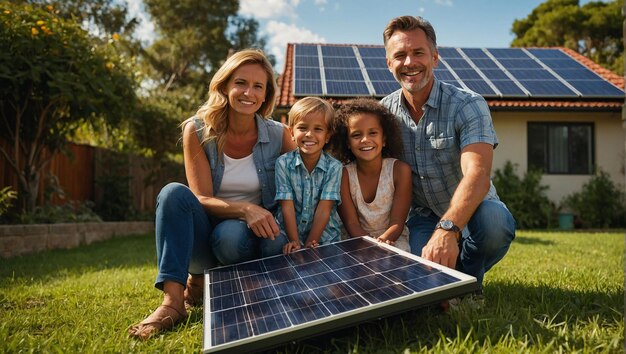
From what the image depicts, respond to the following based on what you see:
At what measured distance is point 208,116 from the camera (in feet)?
11.0

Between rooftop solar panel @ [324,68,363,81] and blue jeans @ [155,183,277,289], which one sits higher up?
rooftop solar panel @ [324,68,363,81]

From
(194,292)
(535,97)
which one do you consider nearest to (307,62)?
(535,97)

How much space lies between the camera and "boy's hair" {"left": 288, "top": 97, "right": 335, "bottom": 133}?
3.45 m

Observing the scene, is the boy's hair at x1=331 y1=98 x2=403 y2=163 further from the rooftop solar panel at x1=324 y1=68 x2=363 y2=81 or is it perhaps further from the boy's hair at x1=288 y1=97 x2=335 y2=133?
the rooftop solar panel at x1=324 y1=68 x2=363 y2=81

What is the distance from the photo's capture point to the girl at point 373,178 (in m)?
3.38

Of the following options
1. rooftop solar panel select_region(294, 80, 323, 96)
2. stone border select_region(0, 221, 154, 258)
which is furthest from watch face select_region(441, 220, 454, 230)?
rooftop solar panel select_region(294, 80, 323, 96)

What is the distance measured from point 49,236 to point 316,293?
6.29m

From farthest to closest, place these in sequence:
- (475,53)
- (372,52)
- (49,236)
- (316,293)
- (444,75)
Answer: (372,52), (475,53), (444,75), (49,236), (316,293)

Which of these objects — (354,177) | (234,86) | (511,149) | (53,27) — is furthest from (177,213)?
(511,149)

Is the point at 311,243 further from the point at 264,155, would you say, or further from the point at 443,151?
the point at 443,151

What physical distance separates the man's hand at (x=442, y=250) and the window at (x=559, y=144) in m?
11.8

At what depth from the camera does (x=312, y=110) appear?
3.45 meters

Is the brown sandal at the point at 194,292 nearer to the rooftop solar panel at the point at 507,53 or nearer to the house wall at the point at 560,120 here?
the house wall at the point at 560,120

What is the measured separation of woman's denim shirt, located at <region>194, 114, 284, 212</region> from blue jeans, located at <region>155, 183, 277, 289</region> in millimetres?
336
